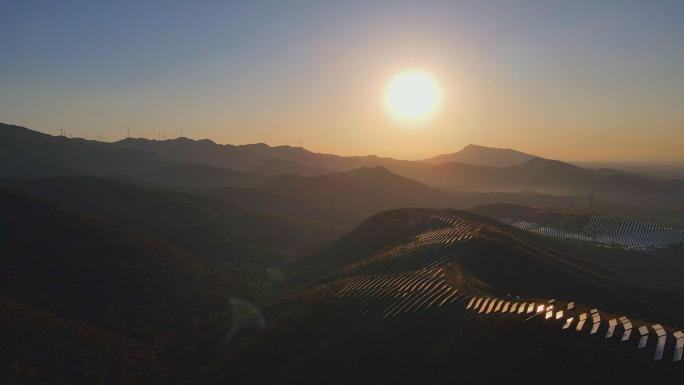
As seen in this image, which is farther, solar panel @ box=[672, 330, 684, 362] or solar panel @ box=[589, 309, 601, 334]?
solar panel @ box=[589, 309, 601, 334]

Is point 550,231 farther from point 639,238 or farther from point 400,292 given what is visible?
point 400,292

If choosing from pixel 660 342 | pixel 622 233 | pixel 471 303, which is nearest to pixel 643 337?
pixel 660 342

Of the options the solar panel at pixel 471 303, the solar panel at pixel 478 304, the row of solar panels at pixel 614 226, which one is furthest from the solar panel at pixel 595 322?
the row of solar panels at pixel 614 226

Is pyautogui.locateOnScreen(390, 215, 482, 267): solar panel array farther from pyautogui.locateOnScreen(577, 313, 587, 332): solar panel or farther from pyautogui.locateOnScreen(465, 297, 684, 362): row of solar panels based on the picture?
pyautogui.locateOnScreen(577, 313, 587, 332): solar panel

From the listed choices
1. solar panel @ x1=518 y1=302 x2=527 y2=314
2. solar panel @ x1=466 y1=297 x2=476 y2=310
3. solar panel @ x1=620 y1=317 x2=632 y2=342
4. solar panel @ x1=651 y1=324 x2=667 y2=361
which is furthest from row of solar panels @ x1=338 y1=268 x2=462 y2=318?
solar panel @ x1=651 y1=324 x2=667 y2=361

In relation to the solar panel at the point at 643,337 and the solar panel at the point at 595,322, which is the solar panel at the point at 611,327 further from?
the solar panel at the point at 643,337

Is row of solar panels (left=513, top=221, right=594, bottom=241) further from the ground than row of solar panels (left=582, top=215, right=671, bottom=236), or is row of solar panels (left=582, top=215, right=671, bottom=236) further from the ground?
row of solar panels (left=582, top=215, right=671, bottom=236)

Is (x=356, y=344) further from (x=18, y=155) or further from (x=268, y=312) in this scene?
(x=18, y=155)
